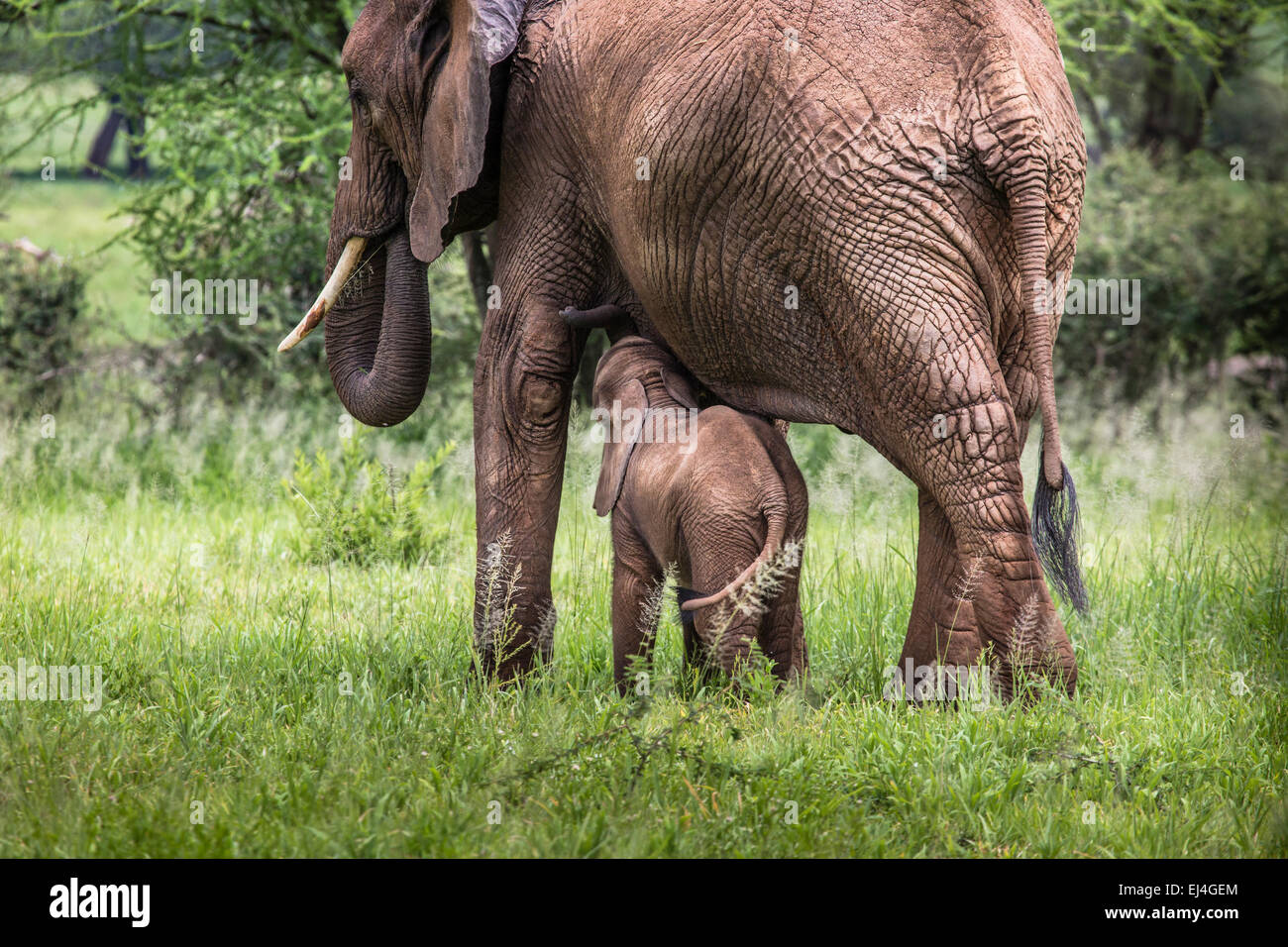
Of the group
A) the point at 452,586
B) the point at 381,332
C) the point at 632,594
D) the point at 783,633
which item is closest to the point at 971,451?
the point at 783,633

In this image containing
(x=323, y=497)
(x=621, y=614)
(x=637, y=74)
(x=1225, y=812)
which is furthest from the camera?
(x=323, y=497)

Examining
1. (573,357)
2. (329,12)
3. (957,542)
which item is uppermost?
(329,12)

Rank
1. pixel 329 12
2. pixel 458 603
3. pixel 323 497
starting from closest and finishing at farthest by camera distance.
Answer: pixel 458 603 → pixel 323 497 → pixel 329 12

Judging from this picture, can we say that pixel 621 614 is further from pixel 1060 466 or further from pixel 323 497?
pixel 323 497

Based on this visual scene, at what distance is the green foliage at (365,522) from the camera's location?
306 inches

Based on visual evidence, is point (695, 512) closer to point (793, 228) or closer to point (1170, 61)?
point (793, 228)

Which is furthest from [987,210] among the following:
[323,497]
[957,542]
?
[323,497]

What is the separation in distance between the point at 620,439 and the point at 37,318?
820cm

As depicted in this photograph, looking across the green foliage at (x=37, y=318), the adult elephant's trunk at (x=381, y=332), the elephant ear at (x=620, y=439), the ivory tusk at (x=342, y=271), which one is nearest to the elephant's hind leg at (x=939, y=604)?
the elephant ear at (x=620, y=439)

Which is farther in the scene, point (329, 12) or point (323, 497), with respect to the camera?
point (329, 12)

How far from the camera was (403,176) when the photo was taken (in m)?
6.09

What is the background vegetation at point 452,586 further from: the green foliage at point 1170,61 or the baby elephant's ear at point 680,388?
the baby elephant's ear at point 680,388

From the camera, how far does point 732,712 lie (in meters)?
4.80

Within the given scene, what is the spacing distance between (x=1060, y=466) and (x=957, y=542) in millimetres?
384
